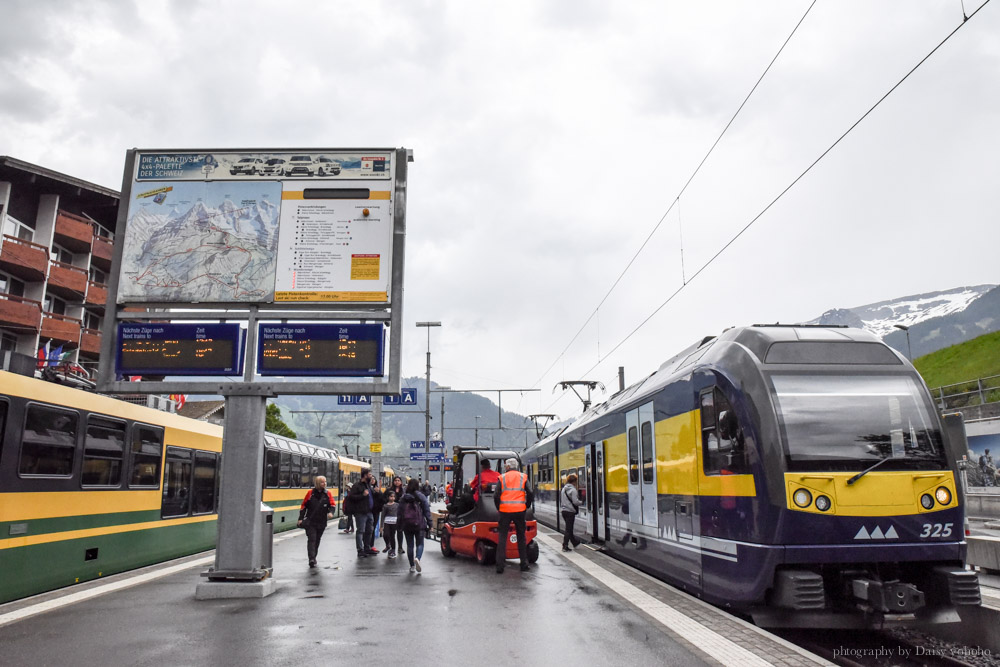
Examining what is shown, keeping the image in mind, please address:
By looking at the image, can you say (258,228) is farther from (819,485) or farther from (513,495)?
(819,485)

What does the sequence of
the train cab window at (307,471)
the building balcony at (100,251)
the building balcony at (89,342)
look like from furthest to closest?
the building balcony at (100,251) < the building balcony at (89,342) < the train cab window at (307,471)

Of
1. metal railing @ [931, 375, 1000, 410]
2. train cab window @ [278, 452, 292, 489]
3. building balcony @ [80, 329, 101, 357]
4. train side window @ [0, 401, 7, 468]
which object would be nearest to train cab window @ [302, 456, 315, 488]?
train cab window @ [278, 452, 292, 489]

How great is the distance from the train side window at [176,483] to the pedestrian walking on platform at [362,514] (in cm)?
312

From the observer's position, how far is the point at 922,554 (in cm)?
695

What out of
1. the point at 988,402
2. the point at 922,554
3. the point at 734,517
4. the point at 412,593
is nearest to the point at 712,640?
the point at 734,517

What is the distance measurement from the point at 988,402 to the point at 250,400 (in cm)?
3174

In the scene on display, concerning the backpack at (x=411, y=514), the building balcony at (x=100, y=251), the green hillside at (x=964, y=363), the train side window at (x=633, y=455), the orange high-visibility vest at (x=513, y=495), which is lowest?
the backpack at (x=411, y=514)

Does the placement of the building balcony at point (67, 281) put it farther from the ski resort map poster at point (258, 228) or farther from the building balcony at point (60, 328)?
the ski resort map poster at point (258, 228)

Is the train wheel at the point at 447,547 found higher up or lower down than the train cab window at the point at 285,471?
lower down

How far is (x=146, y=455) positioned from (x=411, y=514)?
4603 millimetres

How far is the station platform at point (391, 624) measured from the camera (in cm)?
620

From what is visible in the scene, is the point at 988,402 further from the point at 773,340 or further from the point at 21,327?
the point at 21,327

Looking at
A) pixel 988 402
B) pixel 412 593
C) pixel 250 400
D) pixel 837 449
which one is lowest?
pixel 412 593

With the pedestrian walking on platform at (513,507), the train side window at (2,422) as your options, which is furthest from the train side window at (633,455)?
the train side window at (2,422)
